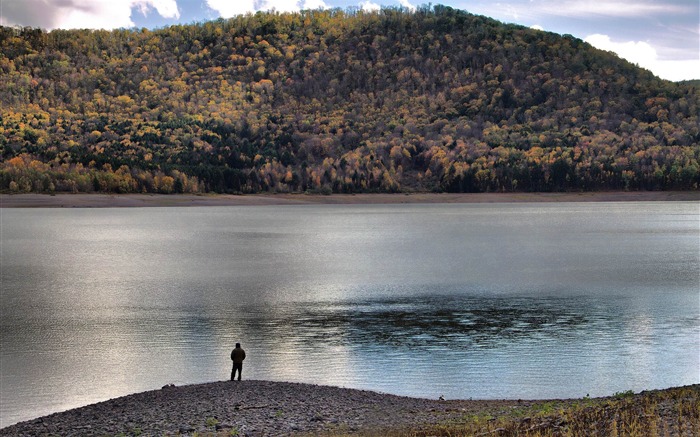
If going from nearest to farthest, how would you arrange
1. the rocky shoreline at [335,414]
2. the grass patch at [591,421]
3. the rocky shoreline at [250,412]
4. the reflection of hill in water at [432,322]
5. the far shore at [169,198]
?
the grass patch at [591,421] → the rocky shoreline at [335,414] → the rocky shoreline at [250,412] → the reflection of hill in water at [432,322] → the far shore at [169,198]

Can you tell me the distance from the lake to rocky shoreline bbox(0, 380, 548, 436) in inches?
90.9

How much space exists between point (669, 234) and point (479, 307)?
225 ft

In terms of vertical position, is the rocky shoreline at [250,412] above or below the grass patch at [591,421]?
below

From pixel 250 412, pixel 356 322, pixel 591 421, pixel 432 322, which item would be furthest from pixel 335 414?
pixel 432 322

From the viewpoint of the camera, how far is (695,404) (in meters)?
16.5

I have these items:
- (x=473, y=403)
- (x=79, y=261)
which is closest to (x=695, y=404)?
(x=473, y=403)

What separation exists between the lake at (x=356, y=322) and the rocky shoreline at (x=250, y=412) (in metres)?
2.31

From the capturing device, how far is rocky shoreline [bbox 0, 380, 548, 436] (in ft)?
56.3

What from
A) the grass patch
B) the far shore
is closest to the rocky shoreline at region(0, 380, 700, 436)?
the grass patch

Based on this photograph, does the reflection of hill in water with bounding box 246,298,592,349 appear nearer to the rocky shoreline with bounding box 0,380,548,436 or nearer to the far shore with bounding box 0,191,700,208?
the rocky shoreline with bounding box 0,380,548,436

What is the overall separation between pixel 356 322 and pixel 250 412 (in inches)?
638

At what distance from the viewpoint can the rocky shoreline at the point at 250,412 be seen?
675 inches

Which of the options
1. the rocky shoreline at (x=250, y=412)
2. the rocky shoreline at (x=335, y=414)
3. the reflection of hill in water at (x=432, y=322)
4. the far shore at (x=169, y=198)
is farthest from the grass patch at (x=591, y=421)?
the far shore at (x=169, y=198)

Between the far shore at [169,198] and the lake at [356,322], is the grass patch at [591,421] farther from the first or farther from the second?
the far shore at [169,198]
